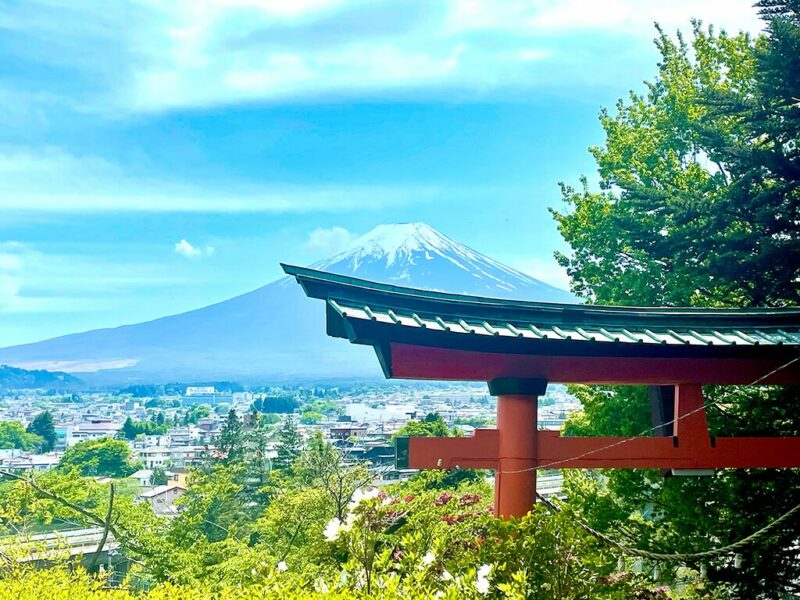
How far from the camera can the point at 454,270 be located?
16275 centimetres

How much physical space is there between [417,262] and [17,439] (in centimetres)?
10664

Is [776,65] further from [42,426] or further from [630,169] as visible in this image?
[42,426]

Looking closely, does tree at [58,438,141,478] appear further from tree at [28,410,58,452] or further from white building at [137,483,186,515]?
tree at [28,410,58,452]

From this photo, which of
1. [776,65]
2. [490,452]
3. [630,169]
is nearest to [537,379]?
[490,452]

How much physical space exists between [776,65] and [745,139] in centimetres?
237

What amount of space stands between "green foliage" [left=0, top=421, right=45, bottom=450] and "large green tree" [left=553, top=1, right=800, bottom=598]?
63.5 meters

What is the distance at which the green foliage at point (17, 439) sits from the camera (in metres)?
64.6

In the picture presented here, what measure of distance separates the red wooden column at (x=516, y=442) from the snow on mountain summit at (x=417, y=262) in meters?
122

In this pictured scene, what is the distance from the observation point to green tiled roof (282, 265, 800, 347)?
14.2 feet

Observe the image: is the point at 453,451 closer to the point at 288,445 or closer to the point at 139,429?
the point at 288,445

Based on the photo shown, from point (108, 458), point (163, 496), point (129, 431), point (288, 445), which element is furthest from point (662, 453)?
point (129, 431)

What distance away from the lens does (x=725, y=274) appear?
8.29m

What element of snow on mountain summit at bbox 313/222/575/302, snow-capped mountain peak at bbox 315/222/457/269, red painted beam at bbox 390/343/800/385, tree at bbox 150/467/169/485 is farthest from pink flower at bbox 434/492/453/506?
snow-capped mountain peak at bbox 315/222/457/269

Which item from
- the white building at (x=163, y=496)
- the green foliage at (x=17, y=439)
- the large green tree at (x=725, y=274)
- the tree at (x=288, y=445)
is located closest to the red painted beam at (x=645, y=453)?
the large green tree at (x=725, y=274)
